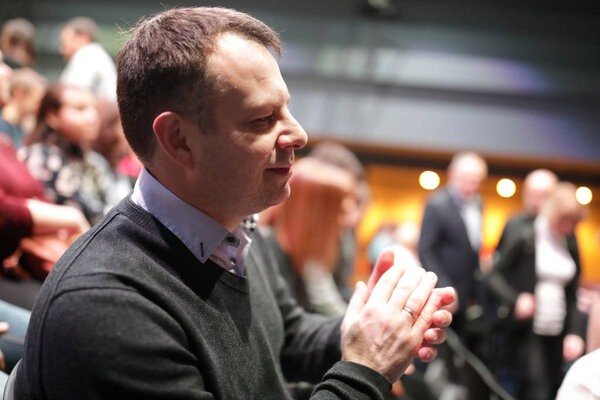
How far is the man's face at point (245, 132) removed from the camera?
3.64 ft

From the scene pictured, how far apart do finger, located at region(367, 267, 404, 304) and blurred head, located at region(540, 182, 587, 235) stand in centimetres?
308

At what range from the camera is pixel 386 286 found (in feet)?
3.95

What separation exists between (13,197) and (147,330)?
1.18 metres

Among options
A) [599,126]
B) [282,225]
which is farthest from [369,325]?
[599,126]

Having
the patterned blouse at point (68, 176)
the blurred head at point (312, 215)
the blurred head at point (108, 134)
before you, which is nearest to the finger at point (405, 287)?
the blurred head at point (312, 215)

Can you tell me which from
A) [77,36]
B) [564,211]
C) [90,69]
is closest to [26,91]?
[90,69]

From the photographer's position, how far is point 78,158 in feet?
9.28

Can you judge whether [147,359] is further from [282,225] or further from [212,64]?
[282,225]

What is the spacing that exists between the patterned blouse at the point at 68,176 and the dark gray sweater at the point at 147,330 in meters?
1.63

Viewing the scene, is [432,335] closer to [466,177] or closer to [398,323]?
[398,323]

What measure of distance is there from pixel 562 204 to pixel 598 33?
4.11 m

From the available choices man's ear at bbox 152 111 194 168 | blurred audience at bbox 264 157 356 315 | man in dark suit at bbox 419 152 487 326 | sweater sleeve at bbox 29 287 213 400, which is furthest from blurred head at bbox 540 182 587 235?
sweater sleeve at bbox 29 287 213 400

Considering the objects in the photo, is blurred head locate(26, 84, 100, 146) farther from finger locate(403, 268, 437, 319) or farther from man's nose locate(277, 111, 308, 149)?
finger locate(403, 268, 437, 319)

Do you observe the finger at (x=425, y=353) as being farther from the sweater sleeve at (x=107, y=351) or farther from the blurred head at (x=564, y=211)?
the blurred head at (x=564, y=211)
